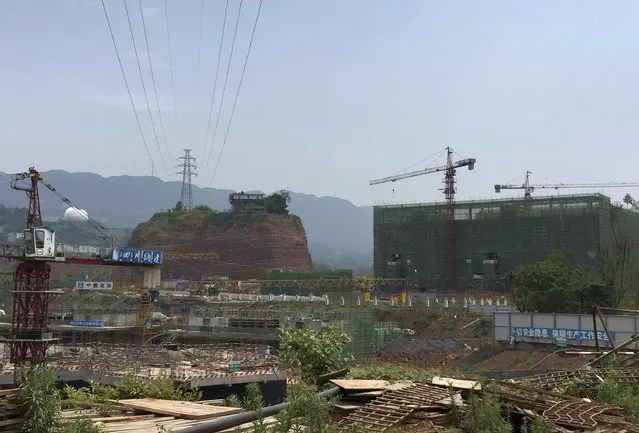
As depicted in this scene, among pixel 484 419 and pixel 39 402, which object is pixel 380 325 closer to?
pixel 484 419

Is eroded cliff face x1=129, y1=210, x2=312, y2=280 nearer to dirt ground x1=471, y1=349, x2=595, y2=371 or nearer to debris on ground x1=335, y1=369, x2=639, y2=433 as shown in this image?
dirt ground x1=471, y1=349, x2=595, y2=371

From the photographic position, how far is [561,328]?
30.7m

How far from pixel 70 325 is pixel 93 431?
60218mm

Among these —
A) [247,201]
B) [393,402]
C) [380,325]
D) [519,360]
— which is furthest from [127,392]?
[247,201]

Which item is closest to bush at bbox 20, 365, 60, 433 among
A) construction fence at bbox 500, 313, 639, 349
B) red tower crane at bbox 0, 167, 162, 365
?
construction fence at bbox 500, 313, 639, 349

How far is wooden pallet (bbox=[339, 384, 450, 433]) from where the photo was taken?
24.8 ft

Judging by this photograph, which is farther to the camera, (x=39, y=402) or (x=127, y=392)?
(x=127, y=392)

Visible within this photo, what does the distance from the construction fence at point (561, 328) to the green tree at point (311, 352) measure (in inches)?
770

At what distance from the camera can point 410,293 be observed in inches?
2982

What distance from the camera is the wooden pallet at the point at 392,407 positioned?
755 cm

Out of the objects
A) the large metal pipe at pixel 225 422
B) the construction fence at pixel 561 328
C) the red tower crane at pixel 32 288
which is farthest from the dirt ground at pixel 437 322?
the large metal pipe at pixel 225 422

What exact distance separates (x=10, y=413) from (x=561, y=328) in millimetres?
28439

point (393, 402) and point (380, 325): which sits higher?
point (393, 402)

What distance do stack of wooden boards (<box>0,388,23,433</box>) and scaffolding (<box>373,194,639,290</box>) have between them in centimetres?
6577
